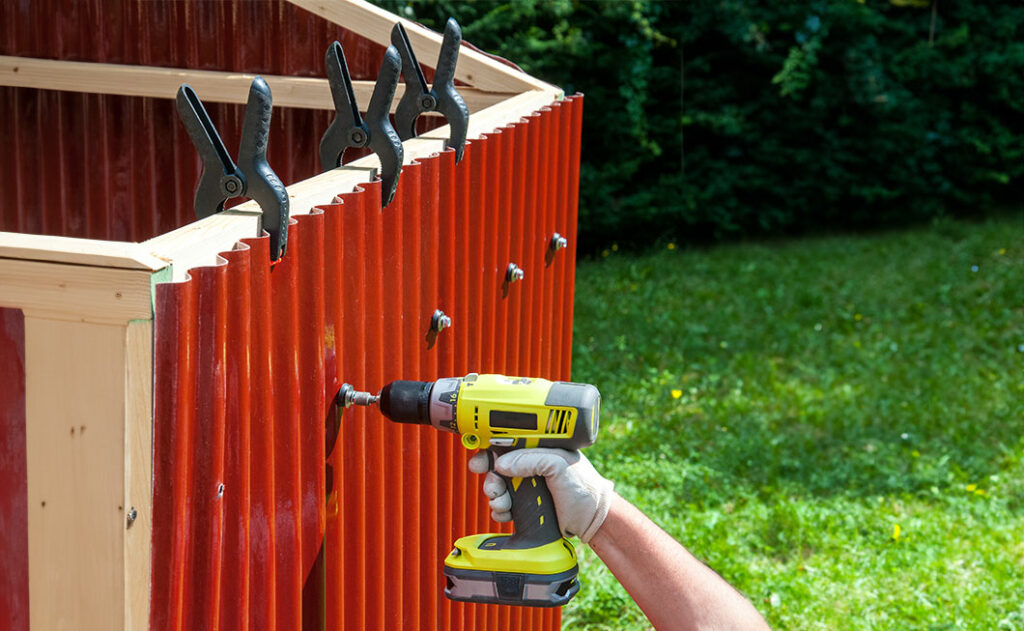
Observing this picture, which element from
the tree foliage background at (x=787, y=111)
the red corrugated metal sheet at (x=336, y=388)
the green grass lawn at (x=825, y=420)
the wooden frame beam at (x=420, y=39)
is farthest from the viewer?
the tree foliage background at (x=787, y=111)

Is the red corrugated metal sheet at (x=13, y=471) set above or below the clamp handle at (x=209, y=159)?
below

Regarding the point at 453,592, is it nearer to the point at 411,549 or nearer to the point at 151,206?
the point at 411,549

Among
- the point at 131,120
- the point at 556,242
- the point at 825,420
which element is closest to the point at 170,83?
the point at 131,120

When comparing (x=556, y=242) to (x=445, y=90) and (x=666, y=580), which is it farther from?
(x=666, y=580)

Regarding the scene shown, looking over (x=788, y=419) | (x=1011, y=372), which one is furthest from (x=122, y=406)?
(x=1011, y=372)

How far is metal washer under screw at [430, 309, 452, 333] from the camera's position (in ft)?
8.64

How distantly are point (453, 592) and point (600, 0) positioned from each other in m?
8.84

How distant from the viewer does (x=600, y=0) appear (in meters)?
10.3

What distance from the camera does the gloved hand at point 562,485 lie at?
2.16m

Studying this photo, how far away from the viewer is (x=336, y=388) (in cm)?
214

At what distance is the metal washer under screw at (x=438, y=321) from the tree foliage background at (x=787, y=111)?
7.98 meters

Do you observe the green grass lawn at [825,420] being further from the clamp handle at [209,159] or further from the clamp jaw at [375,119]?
the clamp handle at [209,159]

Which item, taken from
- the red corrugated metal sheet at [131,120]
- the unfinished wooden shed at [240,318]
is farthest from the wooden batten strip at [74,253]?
the red corrugated metal sheet at [131,120]

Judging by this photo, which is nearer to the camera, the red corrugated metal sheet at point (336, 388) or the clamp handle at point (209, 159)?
the red corrugated metal sheet at point (336, 388)
